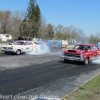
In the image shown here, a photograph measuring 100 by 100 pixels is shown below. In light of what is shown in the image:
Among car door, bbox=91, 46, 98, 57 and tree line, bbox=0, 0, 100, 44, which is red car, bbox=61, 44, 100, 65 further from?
tree line, bbox=0, 0, 100, 44

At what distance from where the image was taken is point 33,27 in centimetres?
7450

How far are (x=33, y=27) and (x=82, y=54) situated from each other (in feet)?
200

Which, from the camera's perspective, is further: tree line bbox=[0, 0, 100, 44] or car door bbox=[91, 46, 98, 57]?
tree line bbox=[0, 0, 100, 44]

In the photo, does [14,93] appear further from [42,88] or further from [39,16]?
[39,16]

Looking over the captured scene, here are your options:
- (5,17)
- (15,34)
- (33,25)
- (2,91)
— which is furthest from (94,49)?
(5,17)

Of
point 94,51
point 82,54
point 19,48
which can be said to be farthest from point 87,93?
point 19,48

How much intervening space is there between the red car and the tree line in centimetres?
5214

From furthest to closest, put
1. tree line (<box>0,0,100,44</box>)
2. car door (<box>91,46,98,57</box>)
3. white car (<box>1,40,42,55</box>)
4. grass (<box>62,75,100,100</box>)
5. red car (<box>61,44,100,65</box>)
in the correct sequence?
tree line (<box>0,0,100,44</box>)
white car (<box>1,40,42,55</box>)
car door (<box>91,46,98,57</box>)
red car (<box>61,44,100,65</box>)
grass (<box>62,75,100,100</box>)

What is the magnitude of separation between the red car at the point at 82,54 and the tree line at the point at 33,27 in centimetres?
5214

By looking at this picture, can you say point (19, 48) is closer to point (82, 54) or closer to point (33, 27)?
point (82, 54)

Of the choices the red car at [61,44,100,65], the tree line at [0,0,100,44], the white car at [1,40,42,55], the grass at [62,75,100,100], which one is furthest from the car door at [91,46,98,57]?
the tree line at [0,0,100,44]

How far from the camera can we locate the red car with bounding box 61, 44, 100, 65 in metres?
14.9

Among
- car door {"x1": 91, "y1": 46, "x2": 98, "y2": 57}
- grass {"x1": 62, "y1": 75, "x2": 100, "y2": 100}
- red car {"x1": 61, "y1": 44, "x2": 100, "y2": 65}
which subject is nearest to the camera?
grass {"x1": 62, "y1": 75, "x2": 100, "y2": 100}

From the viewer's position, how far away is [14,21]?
275 feet
